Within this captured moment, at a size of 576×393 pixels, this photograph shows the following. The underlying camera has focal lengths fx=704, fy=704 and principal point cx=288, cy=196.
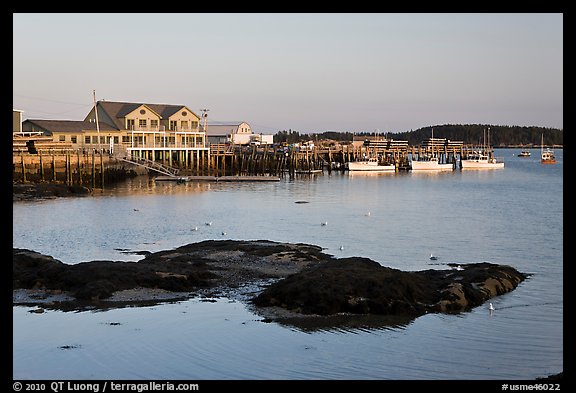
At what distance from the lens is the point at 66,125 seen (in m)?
67.4

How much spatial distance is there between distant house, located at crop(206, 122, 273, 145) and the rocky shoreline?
255 ft

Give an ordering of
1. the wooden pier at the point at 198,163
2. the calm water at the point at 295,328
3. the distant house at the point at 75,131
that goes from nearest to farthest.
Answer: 1. the calm water at the point at 295,328
2. the wooden pier at the point at 198,163
3. the distant house at the point at 75,131

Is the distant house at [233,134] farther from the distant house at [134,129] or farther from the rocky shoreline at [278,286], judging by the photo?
the rocky shoreline at [278,286]

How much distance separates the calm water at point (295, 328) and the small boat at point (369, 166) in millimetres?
37886

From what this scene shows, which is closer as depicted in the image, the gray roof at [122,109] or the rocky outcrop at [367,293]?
the rocky outcrop at [367,293]

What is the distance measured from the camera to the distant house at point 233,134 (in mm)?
98312

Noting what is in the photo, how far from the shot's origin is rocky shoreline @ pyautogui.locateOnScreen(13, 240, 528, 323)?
46.9 ft

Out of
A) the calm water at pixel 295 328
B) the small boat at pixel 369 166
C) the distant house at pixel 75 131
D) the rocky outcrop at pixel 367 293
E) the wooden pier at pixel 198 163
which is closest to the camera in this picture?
the calm water at pixel 295 328

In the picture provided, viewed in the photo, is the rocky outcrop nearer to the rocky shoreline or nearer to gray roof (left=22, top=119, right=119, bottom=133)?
the rocky shoreline

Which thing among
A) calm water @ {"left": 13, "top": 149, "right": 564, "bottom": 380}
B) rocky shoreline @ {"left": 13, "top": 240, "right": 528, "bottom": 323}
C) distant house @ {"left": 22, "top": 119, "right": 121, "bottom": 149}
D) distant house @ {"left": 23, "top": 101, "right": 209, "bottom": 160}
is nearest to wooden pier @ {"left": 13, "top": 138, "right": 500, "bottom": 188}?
distant house @ {"left": 23, "top": 101, "right": 209, "bottom": 160}

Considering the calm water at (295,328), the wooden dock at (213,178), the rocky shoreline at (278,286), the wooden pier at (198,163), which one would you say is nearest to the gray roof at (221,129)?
the wooden pier at (198,163)
